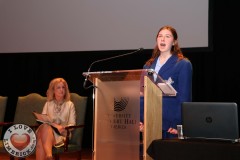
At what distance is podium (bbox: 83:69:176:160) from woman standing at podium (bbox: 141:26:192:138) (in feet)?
0.60

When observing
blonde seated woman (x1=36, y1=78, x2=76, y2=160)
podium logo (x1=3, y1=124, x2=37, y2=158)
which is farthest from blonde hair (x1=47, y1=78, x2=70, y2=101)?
podium logo (x1=3, y1=124, x2=37, y2=158)

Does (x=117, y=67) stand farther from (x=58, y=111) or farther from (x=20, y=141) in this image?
(x=20, y=141)

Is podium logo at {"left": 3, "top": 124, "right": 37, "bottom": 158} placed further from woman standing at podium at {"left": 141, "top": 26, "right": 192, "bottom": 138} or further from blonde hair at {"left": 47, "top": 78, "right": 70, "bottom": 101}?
woman standing at podium at {"left": 141, "top": 26, "right": 192, "bottom": 138}

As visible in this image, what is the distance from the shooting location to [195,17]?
16.9ft

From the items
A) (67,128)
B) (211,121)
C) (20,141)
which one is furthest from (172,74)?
(20,141)

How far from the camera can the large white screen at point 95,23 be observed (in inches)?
205

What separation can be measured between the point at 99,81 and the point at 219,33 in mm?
2994

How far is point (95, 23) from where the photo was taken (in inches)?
228

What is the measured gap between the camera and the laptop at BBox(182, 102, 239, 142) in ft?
7.04

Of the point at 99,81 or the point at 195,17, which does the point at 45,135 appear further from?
the point at 195,17

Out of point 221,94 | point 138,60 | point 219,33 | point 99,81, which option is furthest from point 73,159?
point 99,81

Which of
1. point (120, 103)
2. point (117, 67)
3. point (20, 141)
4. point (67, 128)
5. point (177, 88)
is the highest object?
point (117, 67)

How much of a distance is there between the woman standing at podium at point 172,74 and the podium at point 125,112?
0.60 ft

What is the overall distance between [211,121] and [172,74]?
771 mm
